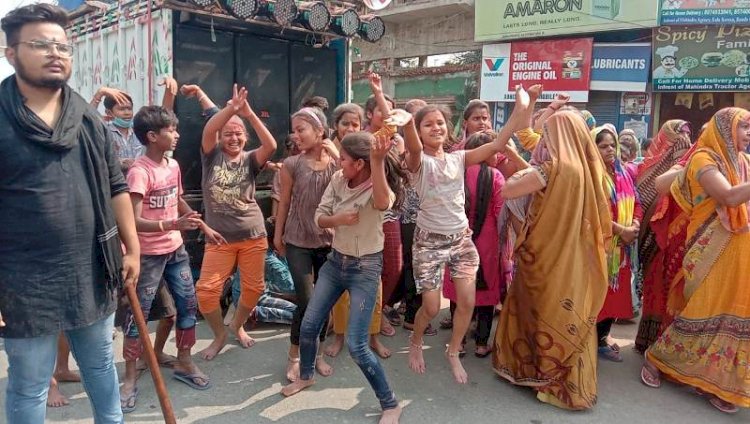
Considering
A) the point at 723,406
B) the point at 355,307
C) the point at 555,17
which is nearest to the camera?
the point at 355,307

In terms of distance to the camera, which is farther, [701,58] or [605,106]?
[605,106]

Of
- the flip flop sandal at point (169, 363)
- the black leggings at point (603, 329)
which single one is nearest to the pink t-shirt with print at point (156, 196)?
the flip flop sandal at point (169, 363)

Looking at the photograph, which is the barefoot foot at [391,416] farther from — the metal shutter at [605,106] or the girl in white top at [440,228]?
the metal shutter at [605,106]

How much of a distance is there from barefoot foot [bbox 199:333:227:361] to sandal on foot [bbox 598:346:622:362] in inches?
107

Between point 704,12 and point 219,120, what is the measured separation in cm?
1210

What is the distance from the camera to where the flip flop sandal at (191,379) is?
3.24m

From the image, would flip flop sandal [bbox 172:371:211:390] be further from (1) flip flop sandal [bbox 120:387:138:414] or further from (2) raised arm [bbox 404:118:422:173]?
(2) raised arm [bbox 404:118:422:173]

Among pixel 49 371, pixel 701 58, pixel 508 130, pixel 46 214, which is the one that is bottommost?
pixel 49 371

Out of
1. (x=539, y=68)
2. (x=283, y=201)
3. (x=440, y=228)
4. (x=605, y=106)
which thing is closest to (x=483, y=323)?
(x=440, y=228)

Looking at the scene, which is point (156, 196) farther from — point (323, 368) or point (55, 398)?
point (323, 368)

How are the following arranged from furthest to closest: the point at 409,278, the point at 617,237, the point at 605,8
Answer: the point at 605,8
the point at 409,278
the point at 617,237

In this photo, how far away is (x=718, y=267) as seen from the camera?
313 centimetres

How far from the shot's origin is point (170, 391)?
10.5 ft

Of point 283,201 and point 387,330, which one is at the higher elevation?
point 283,201
